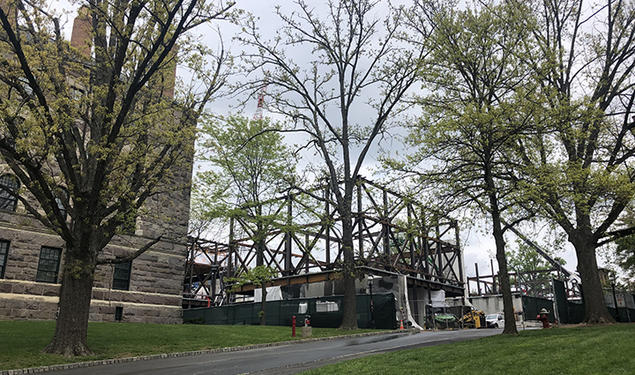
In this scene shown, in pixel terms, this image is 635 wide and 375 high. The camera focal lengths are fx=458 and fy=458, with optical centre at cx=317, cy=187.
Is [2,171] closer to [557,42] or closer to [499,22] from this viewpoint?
[499,22]

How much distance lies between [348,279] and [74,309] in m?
13.7

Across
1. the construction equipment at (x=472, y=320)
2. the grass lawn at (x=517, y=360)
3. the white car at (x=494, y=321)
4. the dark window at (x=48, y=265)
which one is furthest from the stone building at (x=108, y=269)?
the white car at (x=494, y=321)

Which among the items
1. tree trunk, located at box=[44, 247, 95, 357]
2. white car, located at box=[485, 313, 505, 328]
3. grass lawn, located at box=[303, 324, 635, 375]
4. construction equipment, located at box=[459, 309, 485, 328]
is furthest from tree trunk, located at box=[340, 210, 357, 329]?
white car, located at box=[485, 313, 505, 328]

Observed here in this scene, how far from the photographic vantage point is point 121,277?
24219 millimetres

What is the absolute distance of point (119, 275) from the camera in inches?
950

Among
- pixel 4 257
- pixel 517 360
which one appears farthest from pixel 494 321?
pixel 4 257

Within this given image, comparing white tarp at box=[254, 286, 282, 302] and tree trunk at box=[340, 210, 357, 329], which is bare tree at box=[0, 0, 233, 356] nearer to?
tree trunk at box=[340, 210, 357, 329]

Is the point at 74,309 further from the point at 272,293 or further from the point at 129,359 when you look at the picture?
the point at 272,293

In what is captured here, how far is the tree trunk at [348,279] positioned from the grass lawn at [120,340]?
9.24 ft

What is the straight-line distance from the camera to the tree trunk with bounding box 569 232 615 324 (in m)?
18.0

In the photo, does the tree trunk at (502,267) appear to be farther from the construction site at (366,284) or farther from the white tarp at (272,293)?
the white tarp at (272,293)

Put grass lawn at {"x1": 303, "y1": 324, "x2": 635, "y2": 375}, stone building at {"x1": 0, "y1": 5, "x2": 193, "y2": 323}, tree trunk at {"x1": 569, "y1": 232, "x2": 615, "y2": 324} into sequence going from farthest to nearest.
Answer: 1. stone building at {"x1": 0, "y1": 5, "x2": 193, "y2": 323}
2. tree trunk at {"x1": 569, "y1": 232, "x2": 615, "y2": 324}
3. grass lawn at {"x1": 303, "y1": 324, "x2": 635, "y2": 375}

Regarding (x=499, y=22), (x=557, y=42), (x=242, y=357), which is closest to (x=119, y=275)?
(x=242, y=357)

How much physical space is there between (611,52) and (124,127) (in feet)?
65.9
